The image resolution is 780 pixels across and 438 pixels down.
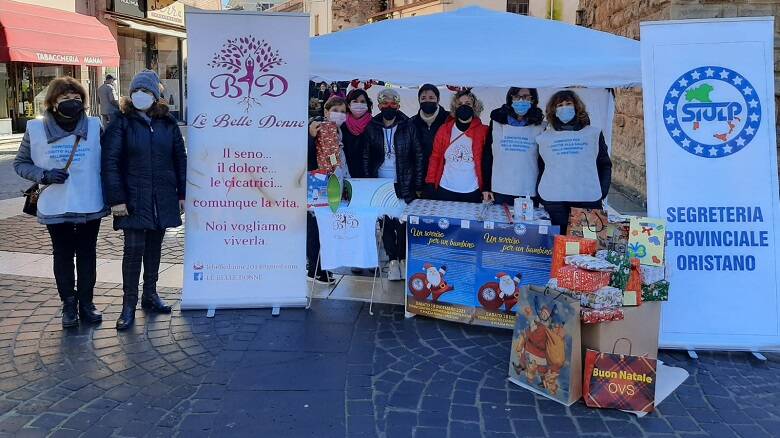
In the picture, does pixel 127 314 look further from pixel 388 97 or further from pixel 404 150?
pixel 388 97

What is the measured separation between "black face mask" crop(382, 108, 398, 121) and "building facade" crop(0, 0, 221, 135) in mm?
11370

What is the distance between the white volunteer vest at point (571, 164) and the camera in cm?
525

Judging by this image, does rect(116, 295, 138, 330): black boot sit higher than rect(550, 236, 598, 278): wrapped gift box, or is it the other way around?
rect(550, 236, 598, 278): wrapped gift box

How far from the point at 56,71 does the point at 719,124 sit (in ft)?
58.6

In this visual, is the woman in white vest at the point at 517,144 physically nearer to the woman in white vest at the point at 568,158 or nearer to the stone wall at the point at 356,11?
the woman in white vest at the point at 568,158

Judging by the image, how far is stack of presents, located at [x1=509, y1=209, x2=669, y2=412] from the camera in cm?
365

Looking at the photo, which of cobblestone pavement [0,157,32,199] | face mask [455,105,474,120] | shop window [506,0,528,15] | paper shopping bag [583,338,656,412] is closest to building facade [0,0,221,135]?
cobblestone pavement [0,157,32,199]

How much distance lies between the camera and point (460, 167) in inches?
231

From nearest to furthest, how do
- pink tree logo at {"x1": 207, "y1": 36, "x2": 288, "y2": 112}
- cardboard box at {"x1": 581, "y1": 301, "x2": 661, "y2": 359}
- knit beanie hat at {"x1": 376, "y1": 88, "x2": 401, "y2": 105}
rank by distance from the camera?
cardboard box at {"x1": 581, "y1": 301, "x2": 661, "y2": 359}, pink tree logo at {"x1": 207, "y1": 36, "x2": 288, "y2": 112}, knit beanie hat at {"x1": 376, "y1": 88, "x2": 401, "y2": 105}

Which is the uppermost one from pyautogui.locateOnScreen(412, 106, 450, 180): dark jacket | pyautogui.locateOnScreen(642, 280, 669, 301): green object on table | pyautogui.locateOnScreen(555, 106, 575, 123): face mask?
pyautogui.locateOnScreen(555, 106, 575, 123): face mask

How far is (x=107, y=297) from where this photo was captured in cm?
554

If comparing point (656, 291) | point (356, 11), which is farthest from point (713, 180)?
point (356, 11)

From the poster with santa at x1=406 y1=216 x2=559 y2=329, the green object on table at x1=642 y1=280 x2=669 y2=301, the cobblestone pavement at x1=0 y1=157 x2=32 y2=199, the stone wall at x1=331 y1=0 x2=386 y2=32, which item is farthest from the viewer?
the stone wall at x1=331 y1=0 x2=386 y2=32

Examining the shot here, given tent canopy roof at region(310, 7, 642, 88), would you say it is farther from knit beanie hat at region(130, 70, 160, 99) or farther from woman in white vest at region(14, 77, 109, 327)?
woman in white vest at region(14, 77, 109, 327)
